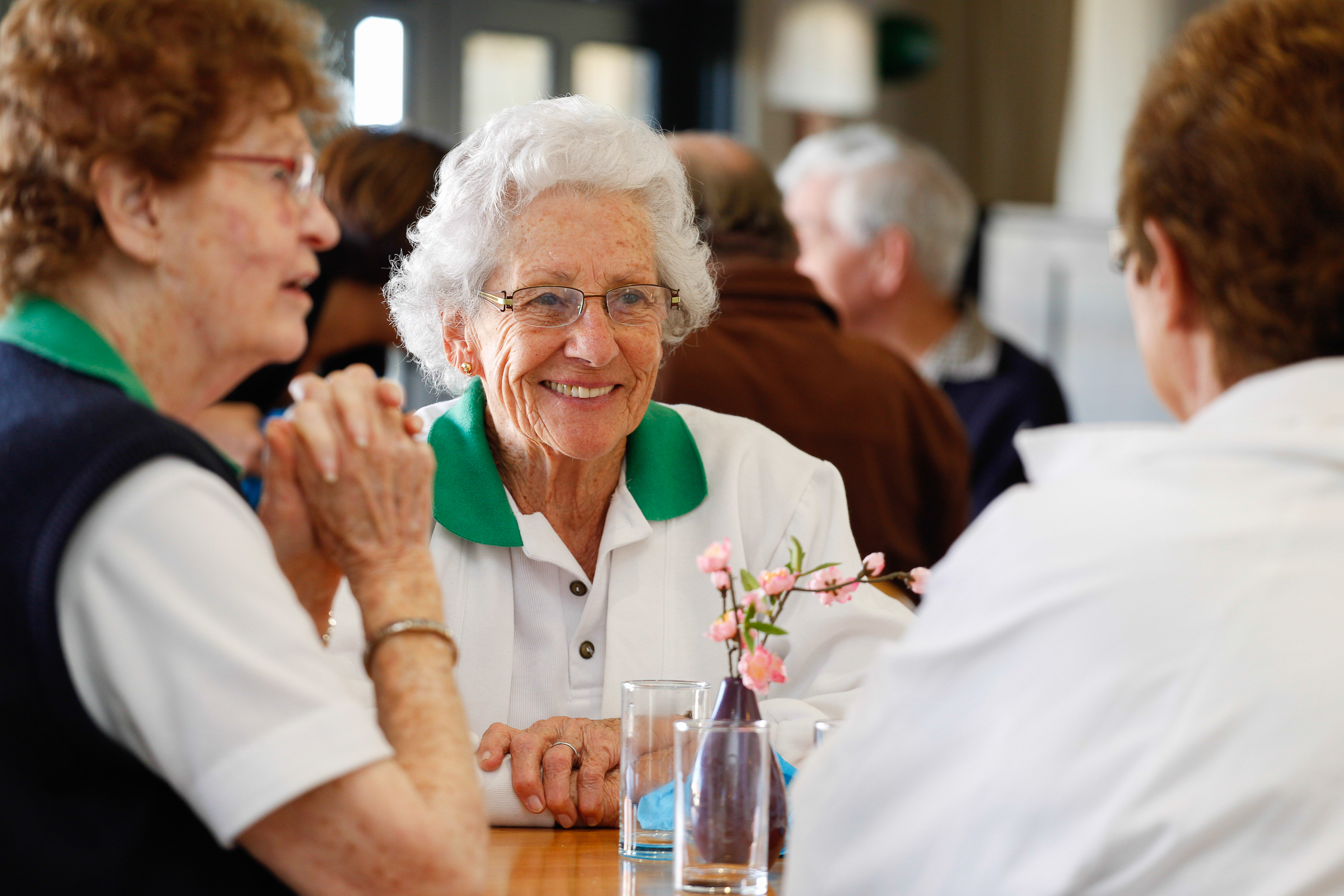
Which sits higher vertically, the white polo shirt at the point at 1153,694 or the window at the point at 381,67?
the window at the point at 381,67

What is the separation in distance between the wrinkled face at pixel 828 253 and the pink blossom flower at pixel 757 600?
3097 mm

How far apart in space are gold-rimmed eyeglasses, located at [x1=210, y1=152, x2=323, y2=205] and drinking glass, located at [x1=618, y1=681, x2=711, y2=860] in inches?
24.4

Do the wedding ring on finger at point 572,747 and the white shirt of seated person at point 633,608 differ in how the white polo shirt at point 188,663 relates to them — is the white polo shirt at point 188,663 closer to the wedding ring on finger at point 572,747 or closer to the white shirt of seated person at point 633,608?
the wedding ring on finger at point 572,747

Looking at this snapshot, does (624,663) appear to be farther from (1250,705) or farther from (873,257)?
(873,257)

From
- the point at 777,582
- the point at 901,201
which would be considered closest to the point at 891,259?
the point at 901,201

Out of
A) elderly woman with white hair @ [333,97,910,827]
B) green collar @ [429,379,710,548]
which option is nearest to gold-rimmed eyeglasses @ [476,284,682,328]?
elderly woman with white hair @ [333,97,910,827]

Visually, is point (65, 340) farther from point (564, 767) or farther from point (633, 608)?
point (633, 608)

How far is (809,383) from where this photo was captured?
9.14 ft

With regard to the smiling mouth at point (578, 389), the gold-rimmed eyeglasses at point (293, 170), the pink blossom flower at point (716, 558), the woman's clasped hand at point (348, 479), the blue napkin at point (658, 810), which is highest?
the gold-rimmed eyeglasses at point (293, 170)

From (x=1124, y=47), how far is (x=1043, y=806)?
20.3ft

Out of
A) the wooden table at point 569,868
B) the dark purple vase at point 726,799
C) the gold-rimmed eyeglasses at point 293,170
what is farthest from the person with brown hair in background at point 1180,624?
the gold-rimmed eyeglasses at point 293,170

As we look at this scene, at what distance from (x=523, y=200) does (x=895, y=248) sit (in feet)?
8.51

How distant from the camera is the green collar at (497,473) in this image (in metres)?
2.04

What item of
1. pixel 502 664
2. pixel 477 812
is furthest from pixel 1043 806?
pixel 502 664
